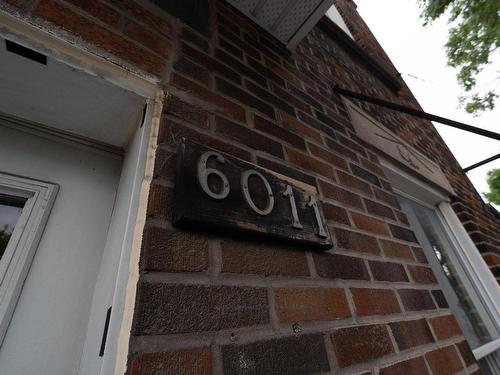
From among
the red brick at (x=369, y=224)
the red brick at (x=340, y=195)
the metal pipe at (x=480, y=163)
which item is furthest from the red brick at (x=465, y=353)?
the metal pipe at (x=480, y=163)

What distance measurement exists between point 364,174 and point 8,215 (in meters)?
1.18

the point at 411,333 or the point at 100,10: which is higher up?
→ the point at 100,10

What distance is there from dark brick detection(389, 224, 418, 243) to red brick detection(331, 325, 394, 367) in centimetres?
47

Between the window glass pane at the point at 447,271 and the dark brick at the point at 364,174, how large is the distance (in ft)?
2.53

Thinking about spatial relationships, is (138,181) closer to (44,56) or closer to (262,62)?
(44,56)

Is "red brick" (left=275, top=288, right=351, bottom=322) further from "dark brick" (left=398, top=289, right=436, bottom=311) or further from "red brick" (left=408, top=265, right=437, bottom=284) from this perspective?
"red brick" (left=408, top=265, right=437, bottom=284)

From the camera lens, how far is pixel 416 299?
2.92 ft

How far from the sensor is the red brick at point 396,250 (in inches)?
37.0

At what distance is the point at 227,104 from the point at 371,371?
2.44 ft

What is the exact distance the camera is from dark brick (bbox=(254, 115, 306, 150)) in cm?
83

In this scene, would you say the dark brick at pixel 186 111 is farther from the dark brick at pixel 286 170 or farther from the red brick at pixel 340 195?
the red brick at pixel 340 195

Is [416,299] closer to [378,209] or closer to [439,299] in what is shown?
[439,299]

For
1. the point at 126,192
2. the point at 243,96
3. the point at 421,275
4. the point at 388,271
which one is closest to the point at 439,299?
the point at 421,275

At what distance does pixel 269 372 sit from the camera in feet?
1.44
